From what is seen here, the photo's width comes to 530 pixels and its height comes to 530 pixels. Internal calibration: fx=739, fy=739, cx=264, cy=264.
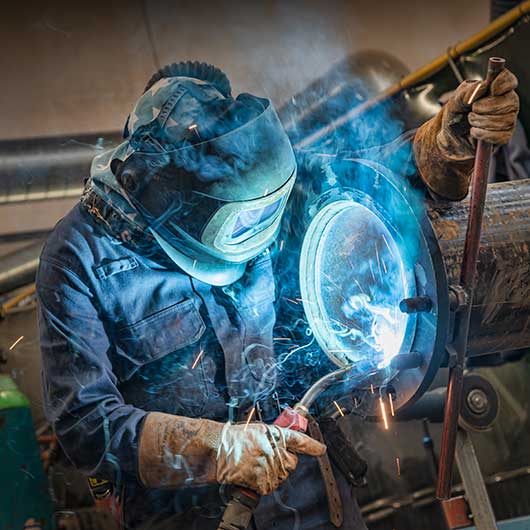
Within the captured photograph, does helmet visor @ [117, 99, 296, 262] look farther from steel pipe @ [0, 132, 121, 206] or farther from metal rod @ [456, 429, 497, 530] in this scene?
steel pipe @ [0, 132, 121, 206]

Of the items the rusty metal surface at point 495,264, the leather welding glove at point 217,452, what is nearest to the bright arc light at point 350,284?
the rusty metal surface at point 495,264

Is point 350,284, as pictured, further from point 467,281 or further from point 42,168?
point 42,168

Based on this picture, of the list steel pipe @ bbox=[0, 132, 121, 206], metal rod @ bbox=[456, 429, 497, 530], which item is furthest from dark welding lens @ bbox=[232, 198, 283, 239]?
steel pipe @ bbox=[0, 132, 121, 206]

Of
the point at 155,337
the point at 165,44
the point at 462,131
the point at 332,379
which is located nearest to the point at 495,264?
the point at 462,131

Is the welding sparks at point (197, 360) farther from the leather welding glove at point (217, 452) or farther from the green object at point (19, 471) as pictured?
the green object at point (19, 471)

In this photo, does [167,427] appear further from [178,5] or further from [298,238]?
[178,5]

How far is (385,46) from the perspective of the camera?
4.75 m

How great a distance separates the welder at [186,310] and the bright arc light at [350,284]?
13 centimetres

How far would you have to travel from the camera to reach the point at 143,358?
5.92ft

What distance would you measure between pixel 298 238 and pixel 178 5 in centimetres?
265

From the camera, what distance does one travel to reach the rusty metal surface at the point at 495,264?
156 centimetres

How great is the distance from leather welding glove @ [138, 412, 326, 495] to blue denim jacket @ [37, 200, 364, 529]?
0.04m

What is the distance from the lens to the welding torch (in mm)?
1567

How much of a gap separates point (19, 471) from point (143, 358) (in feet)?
4.26
